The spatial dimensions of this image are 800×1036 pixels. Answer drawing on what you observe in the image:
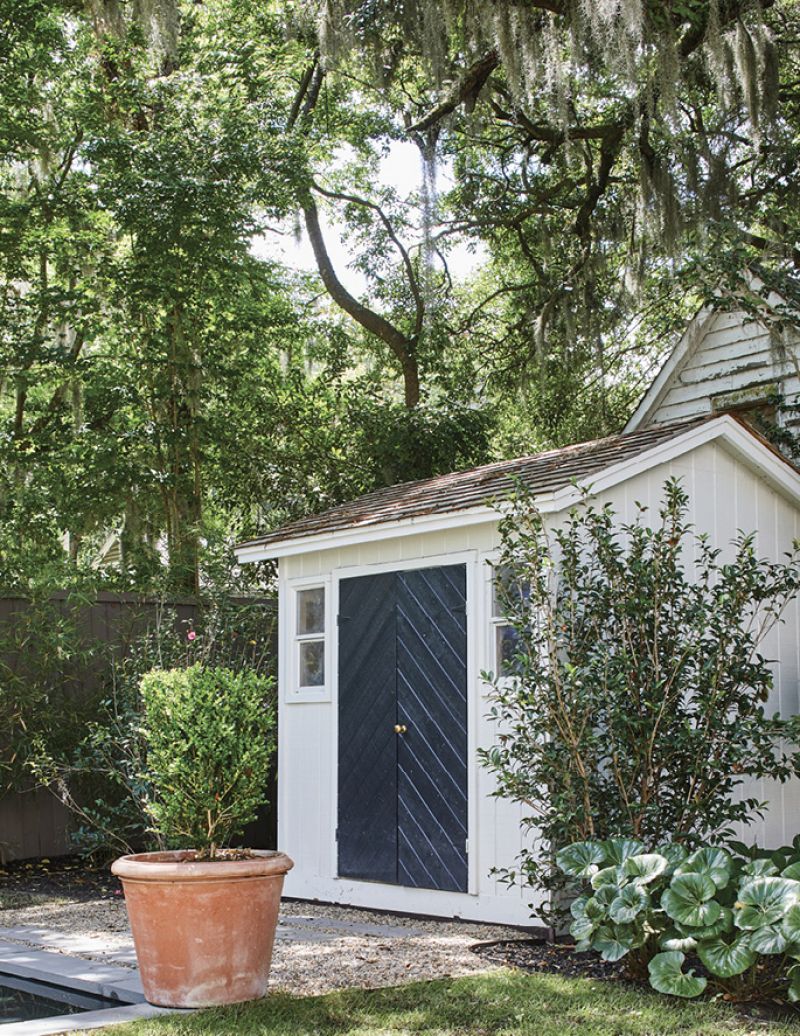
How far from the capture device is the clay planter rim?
17.2 feet

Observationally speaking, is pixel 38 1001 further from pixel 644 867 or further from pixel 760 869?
pixel 760 869

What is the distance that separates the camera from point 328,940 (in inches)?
268

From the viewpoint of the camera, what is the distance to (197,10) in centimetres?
1563

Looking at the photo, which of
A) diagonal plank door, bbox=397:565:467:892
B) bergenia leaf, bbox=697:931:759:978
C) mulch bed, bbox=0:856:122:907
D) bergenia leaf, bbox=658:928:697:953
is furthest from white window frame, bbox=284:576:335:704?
bergenia leaf, bbox=697:931:759:978

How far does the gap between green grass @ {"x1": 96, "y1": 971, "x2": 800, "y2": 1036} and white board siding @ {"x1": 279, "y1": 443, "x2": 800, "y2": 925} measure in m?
1.66

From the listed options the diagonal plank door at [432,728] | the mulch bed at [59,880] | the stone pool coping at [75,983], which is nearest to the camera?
the stone pool coping at [75,983]

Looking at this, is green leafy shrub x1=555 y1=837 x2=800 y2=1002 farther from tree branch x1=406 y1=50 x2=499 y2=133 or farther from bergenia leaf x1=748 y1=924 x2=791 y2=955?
tree branch x1=406 y1=50 x2=499 y2=133

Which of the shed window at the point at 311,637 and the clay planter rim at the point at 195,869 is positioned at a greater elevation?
the shed window at the point at 311,637

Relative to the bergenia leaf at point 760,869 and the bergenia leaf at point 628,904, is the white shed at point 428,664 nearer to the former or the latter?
the bergenia leaf at point 628,904

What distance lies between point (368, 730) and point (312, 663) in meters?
0.90

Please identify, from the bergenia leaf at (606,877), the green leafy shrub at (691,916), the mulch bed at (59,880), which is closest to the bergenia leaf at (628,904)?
the green leafy shrub at (691,916)

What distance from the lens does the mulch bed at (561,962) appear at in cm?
520

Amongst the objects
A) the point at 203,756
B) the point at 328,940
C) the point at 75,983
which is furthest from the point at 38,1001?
the point at 328,940

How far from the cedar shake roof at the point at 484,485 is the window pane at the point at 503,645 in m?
0.77
